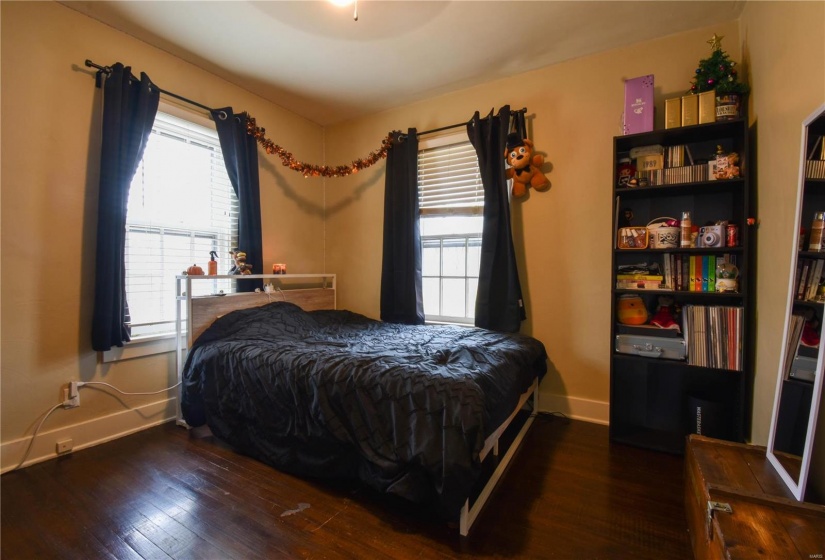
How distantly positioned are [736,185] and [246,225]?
128 inches

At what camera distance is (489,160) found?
100 inches

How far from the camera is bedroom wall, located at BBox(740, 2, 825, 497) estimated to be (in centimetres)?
128

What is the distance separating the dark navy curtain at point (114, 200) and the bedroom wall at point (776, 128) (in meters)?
3.29

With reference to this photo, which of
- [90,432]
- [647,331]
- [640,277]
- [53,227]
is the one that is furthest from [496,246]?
[90,432]

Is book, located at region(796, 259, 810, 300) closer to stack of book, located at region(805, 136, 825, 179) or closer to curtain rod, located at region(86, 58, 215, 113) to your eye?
stack of book, located at region(805, 136, 825, 179)

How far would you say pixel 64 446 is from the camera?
1894mm

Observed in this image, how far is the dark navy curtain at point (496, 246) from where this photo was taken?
2.49m

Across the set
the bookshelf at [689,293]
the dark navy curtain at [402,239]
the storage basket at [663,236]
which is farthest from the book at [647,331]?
the dark navy curtain at [402,239]

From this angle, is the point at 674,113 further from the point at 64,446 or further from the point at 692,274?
the point at 64,446

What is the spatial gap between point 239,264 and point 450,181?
1.85m

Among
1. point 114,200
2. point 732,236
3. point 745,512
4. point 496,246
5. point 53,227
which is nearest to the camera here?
point 745,512

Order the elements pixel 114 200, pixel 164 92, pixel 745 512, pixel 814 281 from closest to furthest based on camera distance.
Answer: pixel 745 512, pixel 814 281, pixel 114 200, pixel 164 92

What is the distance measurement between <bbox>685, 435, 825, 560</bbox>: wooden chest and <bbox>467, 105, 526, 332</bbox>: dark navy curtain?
51.6 inches

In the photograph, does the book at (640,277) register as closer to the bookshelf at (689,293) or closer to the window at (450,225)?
the bookshelf at (689,293)
